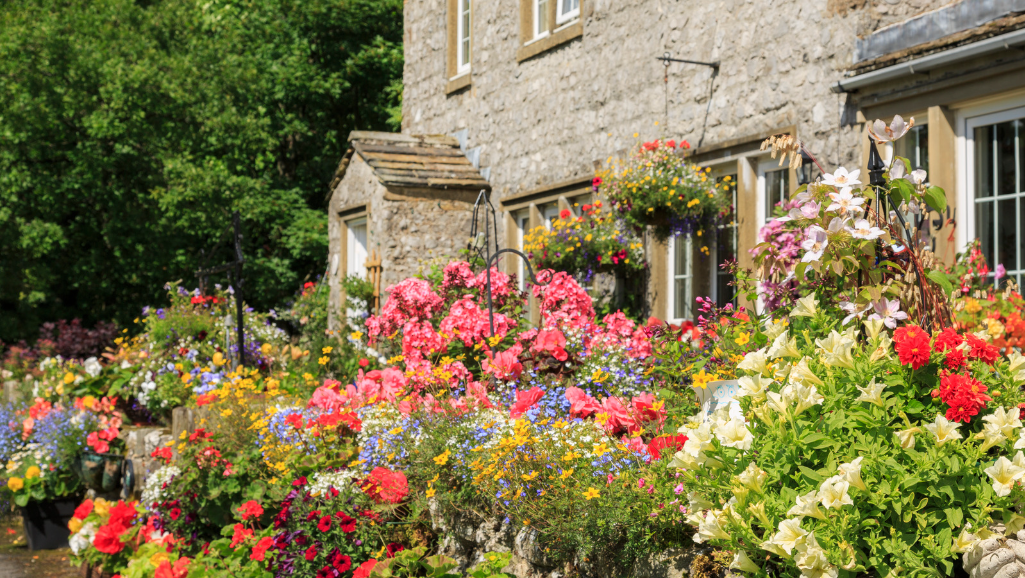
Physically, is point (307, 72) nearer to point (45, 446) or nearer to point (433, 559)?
point (45, 446)

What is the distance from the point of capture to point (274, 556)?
457 centimetres

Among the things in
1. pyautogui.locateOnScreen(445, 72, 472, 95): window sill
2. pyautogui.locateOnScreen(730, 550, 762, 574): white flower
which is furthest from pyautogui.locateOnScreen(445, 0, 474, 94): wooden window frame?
pyautogui.locateOnScreen(730, 550, 762, 574): white flower

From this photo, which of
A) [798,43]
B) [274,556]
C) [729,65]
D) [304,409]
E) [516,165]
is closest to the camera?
[274,556]

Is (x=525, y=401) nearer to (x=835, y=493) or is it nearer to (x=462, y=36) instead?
(x=835, y=493)

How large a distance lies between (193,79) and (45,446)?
8.53 metres

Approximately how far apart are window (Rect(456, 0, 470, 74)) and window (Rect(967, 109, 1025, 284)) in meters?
7.27

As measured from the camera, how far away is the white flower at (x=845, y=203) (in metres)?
3.15

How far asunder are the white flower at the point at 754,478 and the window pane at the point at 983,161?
11.9ft

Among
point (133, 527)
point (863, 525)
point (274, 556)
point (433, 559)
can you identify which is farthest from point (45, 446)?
point (863, 525)

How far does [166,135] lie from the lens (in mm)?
14555

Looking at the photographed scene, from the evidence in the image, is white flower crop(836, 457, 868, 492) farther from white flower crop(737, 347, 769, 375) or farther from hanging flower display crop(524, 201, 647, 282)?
hanging flower display crop(524, 201, 647, 282)

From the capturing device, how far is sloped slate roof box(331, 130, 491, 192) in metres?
10.2

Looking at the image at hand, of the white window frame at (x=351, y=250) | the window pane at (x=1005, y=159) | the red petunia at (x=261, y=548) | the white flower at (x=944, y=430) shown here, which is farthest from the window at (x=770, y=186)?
the white window frame at (x=351, y=250)

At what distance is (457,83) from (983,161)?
23.4 feet
